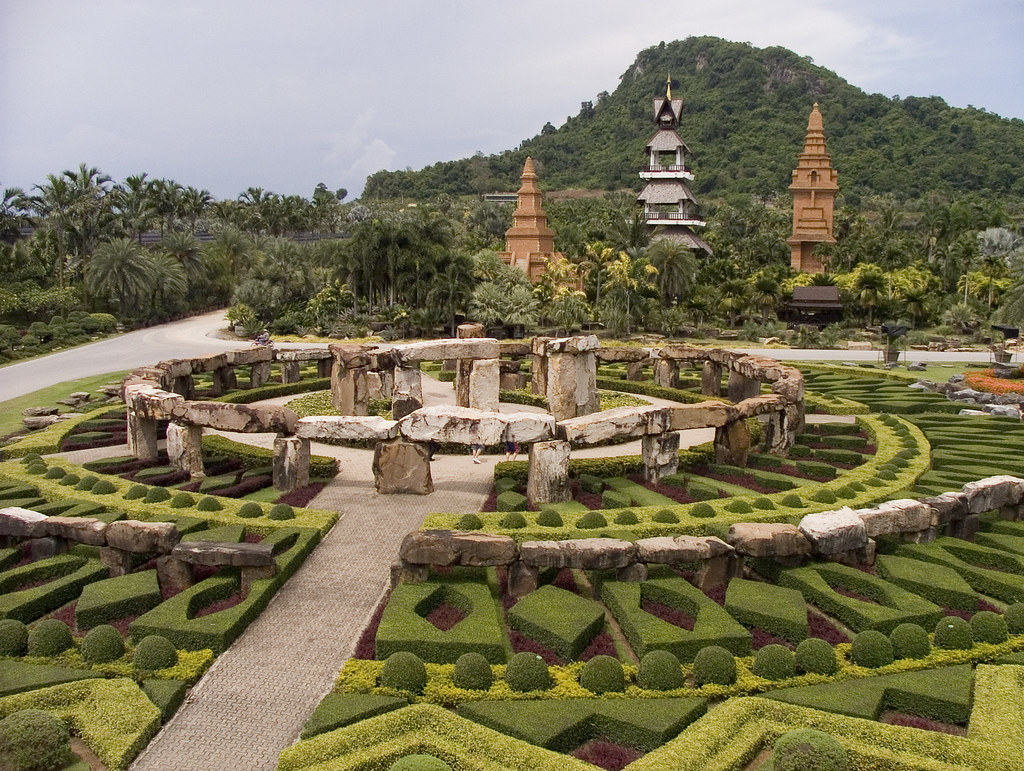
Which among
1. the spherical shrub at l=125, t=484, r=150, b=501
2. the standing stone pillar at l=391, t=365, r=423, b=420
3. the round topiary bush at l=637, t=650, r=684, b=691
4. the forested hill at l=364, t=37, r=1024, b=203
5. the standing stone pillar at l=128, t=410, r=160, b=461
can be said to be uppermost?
the forested hill at l=364, t=37, r=1024, b=203

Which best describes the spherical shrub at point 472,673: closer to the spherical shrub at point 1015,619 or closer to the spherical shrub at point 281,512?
the spherical shrub at point 281,512

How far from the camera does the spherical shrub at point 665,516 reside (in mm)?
26375

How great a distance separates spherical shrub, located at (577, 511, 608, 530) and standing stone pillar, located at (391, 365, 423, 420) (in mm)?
14217

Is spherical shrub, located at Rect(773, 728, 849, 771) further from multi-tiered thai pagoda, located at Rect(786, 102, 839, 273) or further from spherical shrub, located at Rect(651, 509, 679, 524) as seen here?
multi-tiered thai pagoda, located at Rect(786, 102, 839, 273)

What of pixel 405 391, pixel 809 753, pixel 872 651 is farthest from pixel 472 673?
pixel 405 391

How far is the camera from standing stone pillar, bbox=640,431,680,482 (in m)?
31.7

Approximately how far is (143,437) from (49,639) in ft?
51.9

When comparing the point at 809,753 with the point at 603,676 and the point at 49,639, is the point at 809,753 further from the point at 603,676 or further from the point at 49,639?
the point at 49,639

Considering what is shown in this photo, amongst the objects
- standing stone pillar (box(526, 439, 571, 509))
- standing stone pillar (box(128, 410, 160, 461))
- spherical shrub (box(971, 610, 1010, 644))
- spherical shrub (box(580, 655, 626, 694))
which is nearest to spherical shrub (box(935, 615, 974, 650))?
spherical shrub (box(971, 610, 1010, 644))

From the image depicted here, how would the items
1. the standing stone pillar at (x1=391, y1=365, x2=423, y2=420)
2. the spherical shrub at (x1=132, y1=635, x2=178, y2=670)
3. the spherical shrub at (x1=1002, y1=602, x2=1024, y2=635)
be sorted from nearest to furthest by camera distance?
the spherical shrub at (x1=132, y1=635, x2=178, y2=670) < the spherical shrub at (x1=1002, y1=602, x2=1024, y2=635) < the standing stone pillar at (x1=391, y1=365, x2=423, y2=420)

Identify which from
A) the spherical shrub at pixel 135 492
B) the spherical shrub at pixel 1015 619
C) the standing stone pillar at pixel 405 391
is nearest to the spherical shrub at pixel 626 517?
the spherical shrub at pixel 1015 619

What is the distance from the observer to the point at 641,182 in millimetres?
183000

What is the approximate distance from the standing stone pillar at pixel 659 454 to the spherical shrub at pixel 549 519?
657cm

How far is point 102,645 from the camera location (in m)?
19.6
